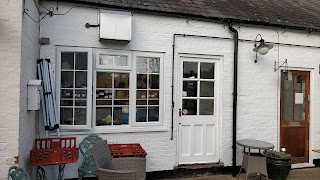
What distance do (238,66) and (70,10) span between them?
12.1ft

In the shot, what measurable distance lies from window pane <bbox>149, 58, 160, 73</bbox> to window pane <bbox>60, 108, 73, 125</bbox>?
1749 millimetres

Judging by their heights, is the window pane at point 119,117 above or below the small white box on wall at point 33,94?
below

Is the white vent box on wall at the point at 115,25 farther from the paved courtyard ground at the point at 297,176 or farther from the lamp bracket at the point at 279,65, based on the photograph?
the lamp bracket at the point at 279,65

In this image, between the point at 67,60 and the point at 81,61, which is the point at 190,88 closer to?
the point at 81,61

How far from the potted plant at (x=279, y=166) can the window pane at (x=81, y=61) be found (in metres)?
4.13

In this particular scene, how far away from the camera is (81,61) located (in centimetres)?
515

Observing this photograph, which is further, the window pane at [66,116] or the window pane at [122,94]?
the window pane at [122,94]

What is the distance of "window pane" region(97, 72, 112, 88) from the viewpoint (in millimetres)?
5332

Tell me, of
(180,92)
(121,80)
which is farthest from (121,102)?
(180,92)

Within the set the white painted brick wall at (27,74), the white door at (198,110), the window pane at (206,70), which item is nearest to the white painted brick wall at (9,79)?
the white painted brick wall at (27,74)

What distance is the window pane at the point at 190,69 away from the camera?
5.98 m

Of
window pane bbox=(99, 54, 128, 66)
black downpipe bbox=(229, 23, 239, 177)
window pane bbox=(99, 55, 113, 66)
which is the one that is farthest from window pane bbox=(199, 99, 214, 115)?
window pane bbox=(99, 55, 113, 66)

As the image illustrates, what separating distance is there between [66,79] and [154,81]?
1.71m

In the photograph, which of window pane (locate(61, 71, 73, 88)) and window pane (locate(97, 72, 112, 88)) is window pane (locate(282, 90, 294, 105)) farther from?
window pane (locate(61, 71, 73, 88))
